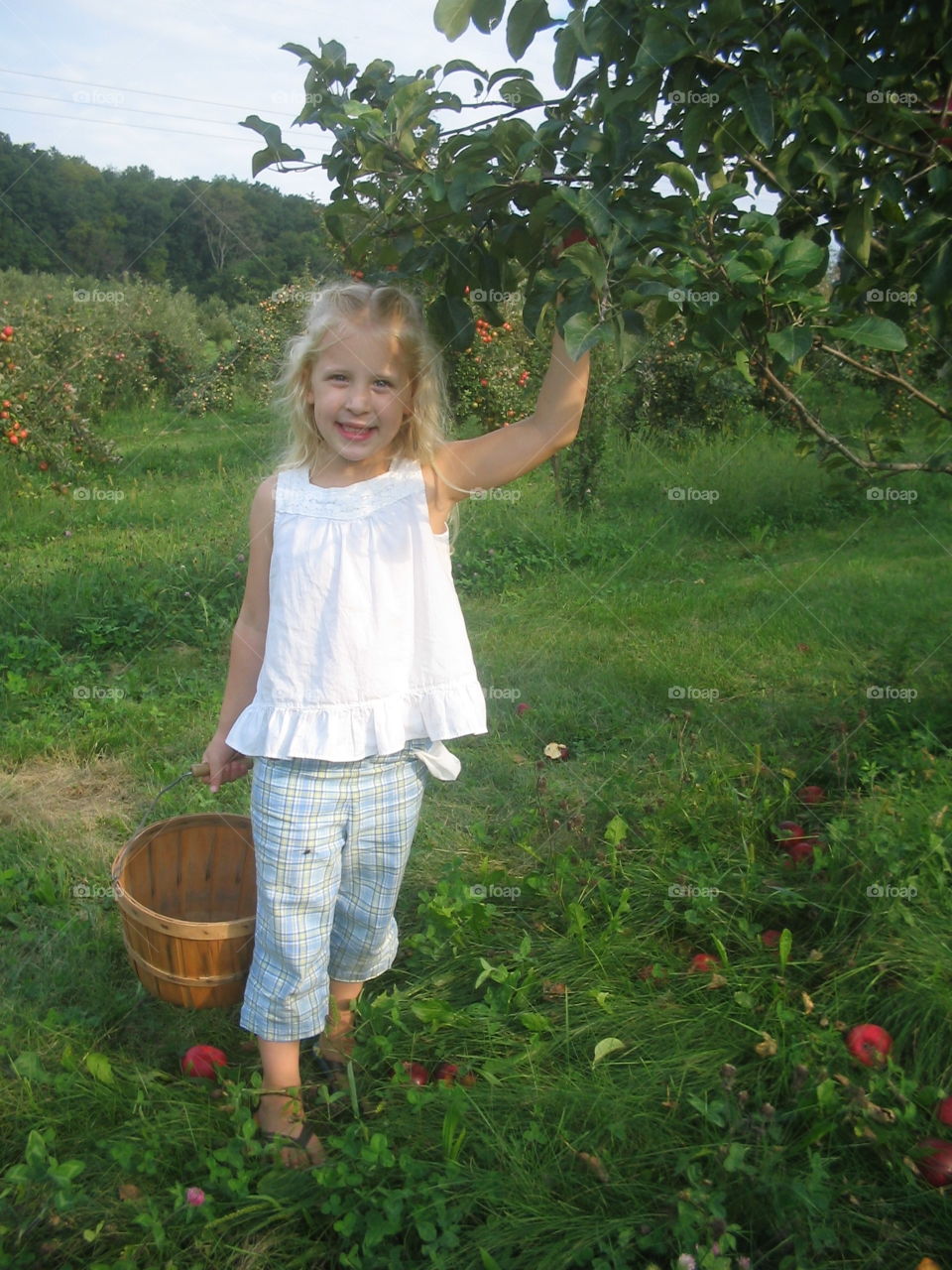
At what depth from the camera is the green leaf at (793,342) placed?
1.25 metres

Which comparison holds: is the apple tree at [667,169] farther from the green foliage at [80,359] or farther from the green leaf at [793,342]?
the green foliage at [80,359]

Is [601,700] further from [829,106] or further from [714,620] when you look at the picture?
[829,106]

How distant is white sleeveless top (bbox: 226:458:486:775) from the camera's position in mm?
1726

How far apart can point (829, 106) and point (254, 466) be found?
6517 mm

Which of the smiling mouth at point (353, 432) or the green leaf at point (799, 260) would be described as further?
the smiling mouth at point (353, 432)

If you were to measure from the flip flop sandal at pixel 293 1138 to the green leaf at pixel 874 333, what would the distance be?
144 cm

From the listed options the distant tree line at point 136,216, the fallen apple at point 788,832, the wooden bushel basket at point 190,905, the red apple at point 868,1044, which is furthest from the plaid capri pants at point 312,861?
the distant tree line at point 136,216

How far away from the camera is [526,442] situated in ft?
5.56

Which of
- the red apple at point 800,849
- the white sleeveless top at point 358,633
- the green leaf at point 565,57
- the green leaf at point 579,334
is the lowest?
the red apple at point 800,849

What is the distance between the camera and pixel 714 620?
4352 millimetres

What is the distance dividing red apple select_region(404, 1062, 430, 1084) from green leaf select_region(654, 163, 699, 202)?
1.48 meters

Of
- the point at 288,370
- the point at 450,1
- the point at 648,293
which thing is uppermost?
the point at 450,1

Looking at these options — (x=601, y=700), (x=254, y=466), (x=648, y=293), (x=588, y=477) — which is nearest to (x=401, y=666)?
(x=648, y=293)

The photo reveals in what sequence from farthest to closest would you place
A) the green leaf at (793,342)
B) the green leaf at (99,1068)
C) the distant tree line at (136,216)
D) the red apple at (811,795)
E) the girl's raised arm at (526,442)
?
1. the distant tree line at (136,216)
2. the red apple at (811,795)
3. the green leaf at (99,1068)
4. the girl's raised arm at (526,442)
5. the green leaf at (793,342)
